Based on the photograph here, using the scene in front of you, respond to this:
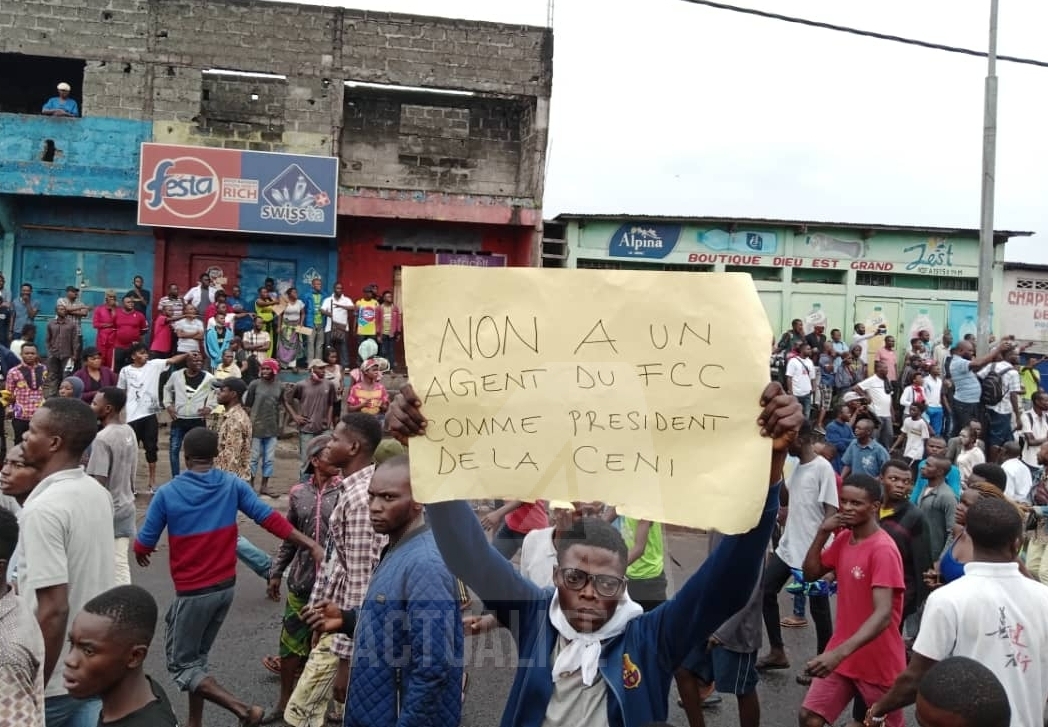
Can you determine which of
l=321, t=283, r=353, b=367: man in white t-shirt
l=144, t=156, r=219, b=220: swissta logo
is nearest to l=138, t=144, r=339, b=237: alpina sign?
l=144, t=156, r=219, b=220: swissta logo

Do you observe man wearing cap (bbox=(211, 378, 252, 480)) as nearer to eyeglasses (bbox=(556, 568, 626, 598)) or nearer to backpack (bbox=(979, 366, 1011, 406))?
eyeglasses (bbox=(556, 568, 626, 598))

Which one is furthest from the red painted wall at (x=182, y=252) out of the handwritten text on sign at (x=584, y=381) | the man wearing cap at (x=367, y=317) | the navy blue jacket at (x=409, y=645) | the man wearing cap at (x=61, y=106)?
the handwritten text on sign at (x=584, y=381)

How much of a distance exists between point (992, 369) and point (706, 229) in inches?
319

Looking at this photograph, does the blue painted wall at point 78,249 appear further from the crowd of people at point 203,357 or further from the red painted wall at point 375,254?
the red painted wall at point 375,254

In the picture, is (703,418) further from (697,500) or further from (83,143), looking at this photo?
(83,143)

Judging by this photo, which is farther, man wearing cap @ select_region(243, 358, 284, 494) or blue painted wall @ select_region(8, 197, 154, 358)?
blue painted wall @ select_region(8, 197, 154, 358)

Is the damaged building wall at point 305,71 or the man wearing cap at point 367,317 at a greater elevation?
the damaged building wall at point 305,71

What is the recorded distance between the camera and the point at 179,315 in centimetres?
1485

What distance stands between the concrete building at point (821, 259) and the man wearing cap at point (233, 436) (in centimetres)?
1227

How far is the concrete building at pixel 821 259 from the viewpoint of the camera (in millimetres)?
21078

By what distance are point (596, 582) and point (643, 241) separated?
62.8 ft

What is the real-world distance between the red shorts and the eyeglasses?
7.18 feet

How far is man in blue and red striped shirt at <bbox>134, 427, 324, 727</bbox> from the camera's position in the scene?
4836mm

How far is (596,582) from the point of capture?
2510mm
